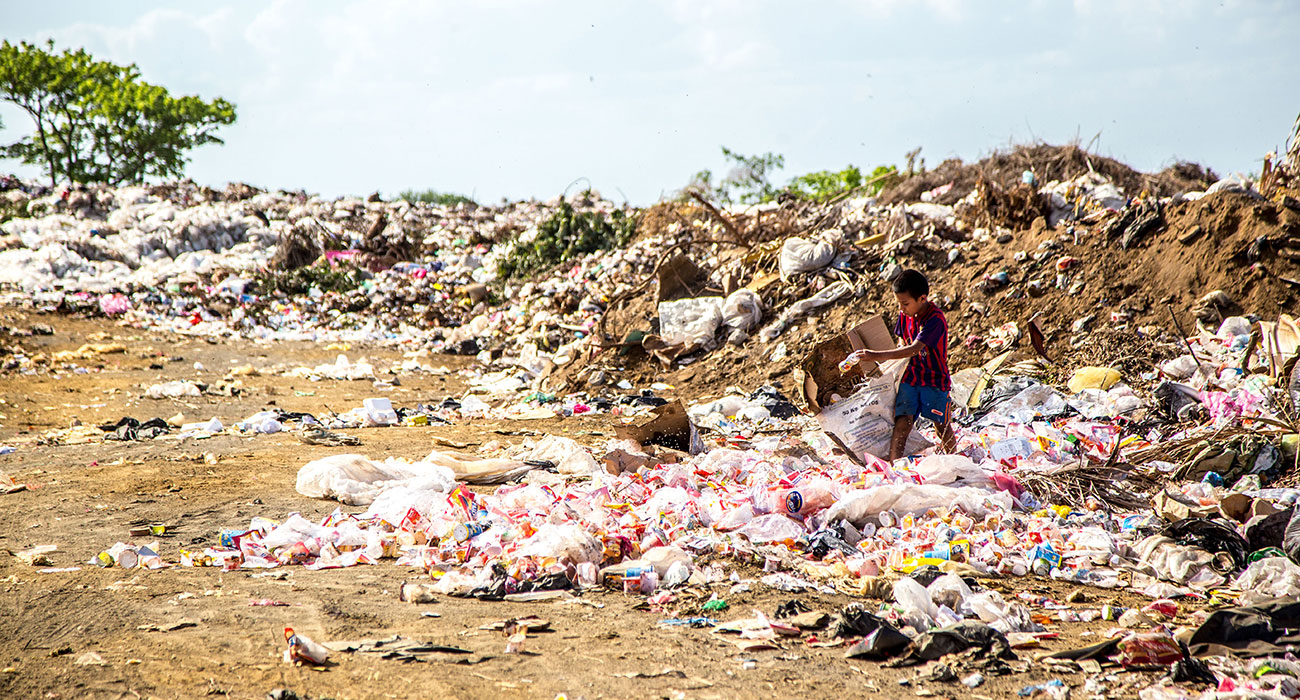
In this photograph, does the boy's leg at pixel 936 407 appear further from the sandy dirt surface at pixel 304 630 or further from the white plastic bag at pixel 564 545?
the white plastic bag at pixel 564 545

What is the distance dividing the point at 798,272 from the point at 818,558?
203 inches

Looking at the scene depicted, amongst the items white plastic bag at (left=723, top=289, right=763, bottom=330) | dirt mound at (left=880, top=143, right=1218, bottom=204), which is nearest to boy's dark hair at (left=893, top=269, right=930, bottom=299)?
white plastic bag at (left=723, top=289, right=763, bottom=330)

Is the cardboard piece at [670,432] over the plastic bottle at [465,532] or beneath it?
over

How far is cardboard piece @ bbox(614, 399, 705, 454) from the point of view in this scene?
15.5 feet

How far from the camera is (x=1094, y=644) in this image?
251cm

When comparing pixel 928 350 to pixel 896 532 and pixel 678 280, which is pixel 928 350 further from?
pixel 678 280

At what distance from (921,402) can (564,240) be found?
9.32 meters

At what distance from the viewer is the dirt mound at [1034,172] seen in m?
9.75

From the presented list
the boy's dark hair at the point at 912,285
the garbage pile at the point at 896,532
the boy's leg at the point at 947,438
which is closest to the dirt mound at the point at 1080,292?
the garbage pile at the point at 896,532

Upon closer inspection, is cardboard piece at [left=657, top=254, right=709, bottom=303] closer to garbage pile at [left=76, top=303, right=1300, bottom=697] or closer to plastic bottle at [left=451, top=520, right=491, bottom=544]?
garbage pile at [left=76, top=303, right=1300, bottom=697]

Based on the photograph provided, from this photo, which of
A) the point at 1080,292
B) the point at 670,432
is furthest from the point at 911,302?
the point at 1080,292

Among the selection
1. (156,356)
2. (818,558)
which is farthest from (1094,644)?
(156,356)

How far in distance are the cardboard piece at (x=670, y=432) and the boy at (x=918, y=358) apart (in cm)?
111

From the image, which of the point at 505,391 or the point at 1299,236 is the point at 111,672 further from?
the point at 1299,236
